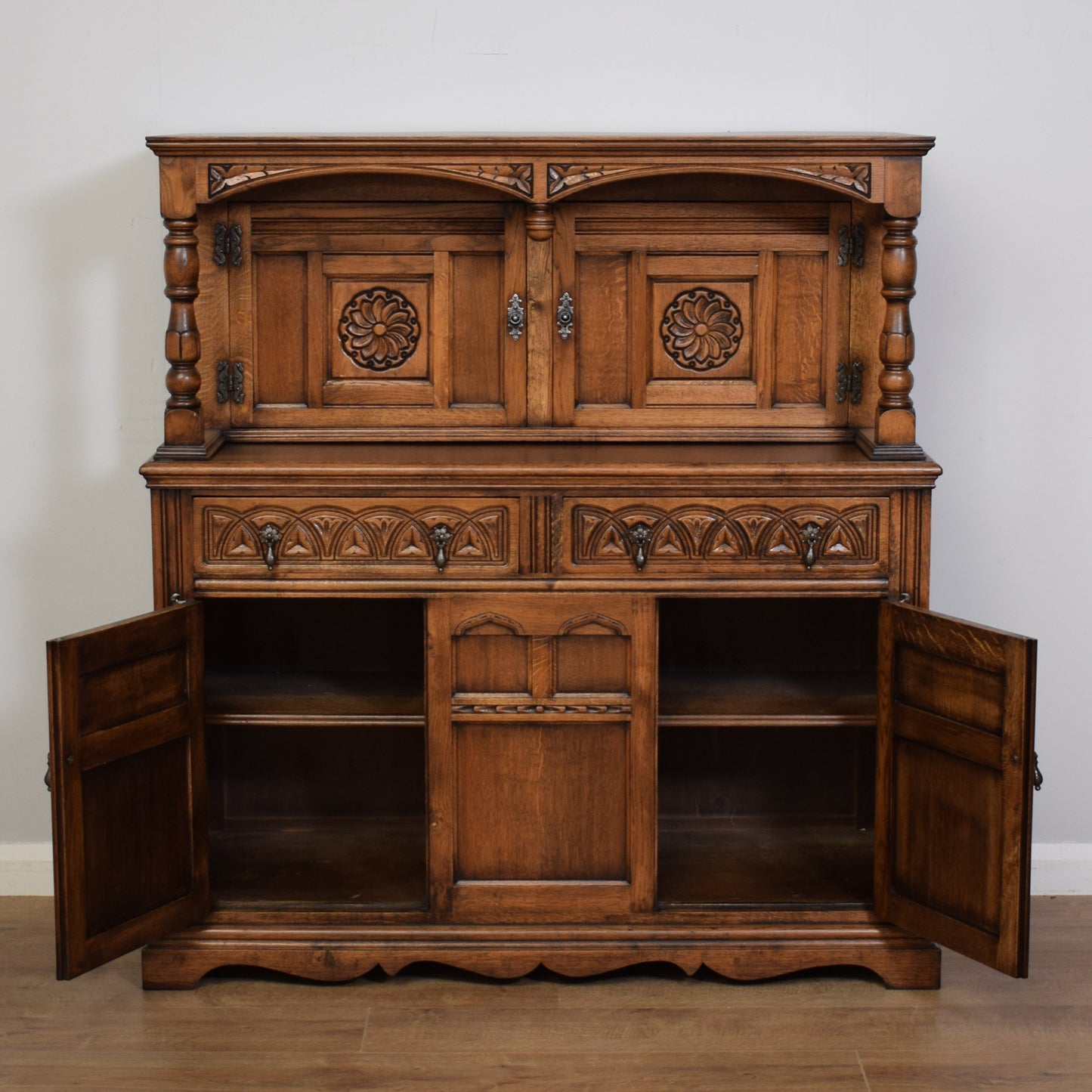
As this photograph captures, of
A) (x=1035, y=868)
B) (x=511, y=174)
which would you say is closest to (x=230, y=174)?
(x=511, y=174)

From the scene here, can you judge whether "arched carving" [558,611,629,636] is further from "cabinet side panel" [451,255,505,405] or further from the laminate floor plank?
the laminate floor plank

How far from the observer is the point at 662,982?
393 centimetres

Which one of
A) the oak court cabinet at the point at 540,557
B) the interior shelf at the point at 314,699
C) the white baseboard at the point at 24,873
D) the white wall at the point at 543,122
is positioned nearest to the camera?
the oak court cabinet at the point at 540,557

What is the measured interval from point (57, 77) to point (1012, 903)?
3.26 m

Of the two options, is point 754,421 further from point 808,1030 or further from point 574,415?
point 808,1030

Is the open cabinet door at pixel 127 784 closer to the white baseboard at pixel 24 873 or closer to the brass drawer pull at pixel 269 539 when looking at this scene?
the brass drawer pull at pixel 269 539

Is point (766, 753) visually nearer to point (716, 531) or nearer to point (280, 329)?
point (716, 531)

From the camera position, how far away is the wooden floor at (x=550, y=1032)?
3479 mm

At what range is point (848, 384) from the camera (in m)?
4.16

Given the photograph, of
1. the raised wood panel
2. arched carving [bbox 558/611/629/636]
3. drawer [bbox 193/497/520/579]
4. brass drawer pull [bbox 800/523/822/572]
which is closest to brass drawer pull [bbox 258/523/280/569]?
drawer [bbox 193/497/520/579]

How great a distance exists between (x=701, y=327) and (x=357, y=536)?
1.11m

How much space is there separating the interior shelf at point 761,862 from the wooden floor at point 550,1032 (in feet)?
0.67

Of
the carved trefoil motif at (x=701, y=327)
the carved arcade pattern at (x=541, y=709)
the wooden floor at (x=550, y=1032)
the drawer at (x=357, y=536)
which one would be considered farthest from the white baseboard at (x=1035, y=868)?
the carved trefoil motif at (x=701, y=327)

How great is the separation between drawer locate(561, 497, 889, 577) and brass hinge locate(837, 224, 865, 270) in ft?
2.35
